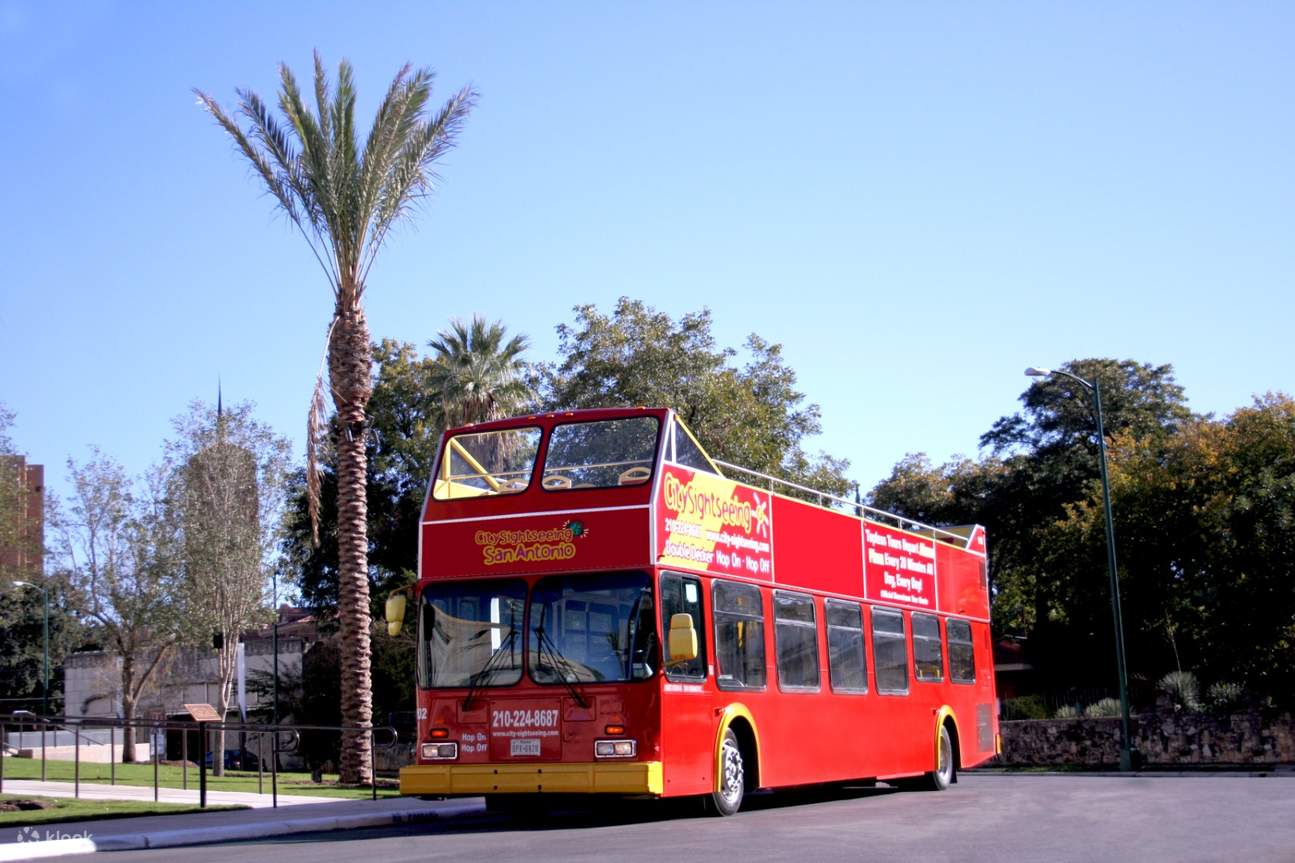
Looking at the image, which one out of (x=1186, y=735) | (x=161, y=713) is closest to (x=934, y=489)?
(x=1186, y=735)

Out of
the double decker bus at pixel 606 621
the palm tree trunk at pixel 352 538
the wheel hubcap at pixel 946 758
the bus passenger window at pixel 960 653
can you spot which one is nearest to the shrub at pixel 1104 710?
the bus passenger window at pixel 960 653

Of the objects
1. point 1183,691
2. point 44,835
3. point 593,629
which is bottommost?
point 44,835

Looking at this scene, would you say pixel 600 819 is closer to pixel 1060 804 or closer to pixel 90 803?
pixel 1060 804

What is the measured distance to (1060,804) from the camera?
16.8 meters

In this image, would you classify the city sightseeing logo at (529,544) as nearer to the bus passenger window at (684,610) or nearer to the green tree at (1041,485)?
the bus passenger window at (684,610)

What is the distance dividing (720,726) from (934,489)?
149 ft

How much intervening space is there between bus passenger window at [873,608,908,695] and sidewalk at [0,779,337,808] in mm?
8376

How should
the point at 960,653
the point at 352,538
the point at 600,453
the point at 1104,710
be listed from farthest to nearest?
the point at 1104,710 < the point at 352,538 < the point at 960,653 < the point at 600,453

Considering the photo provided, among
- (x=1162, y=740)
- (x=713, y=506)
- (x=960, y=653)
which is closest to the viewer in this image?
(x=713, y=506)

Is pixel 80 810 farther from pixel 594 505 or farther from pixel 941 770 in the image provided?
pixel 941 770

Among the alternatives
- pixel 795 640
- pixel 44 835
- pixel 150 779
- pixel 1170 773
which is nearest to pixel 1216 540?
pixel 1170 773

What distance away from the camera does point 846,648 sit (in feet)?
60.6

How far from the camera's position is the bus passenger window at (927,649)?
20.9 meters

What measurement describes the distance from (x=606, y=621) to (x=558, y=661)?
64 centimetres
